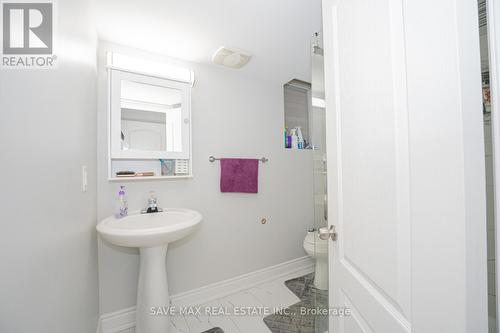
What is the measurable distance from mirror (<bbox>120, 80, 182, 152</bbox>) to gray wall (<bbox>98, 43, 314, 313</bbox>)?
132mm

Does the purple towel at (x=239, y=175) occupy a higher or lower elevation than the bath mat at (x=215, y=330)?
higher

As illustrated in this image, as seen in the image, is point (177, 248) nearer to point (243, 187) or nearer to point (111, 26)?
point (243, 187)

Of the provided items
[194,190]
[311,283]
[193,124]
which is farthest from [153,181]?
[311,283]

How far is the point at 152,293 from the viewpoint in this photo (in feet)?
3.91

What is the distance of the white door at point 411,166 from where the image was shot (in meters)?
0.32

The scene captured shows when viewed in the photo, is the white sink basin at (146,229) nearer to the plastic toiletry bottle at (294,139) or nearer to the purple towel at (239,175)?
the purple towel at (239,175)

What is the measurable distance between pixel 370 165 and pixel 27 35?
3.47 feet

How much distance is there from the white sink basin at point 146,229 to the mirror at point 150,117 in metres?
0.52

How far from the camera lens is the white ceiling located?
1.12 metres

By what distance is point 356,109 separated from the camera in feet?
1.91

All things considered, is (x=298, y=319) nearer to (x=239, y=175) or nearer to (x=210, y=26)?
(x=239, y=175)

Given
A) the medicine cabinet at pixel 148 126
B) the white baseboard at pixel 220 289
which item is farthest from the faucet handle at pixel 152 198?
the white baseboard at pixel 220 289

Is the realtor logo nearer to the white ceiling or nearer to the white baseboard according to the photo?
the white ceiling

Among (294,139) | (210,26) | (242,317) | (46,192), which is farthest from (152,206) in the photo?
(294,139)
